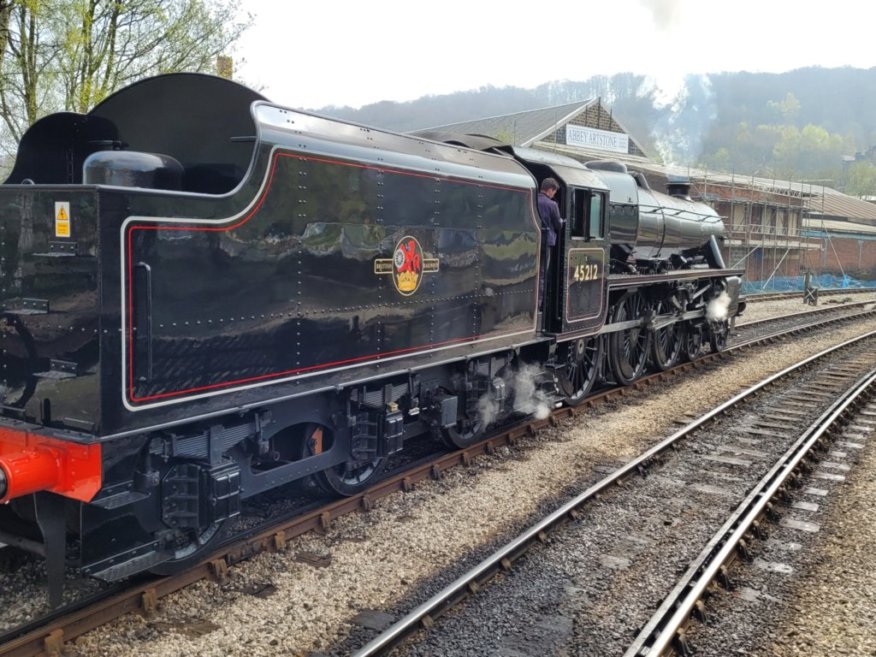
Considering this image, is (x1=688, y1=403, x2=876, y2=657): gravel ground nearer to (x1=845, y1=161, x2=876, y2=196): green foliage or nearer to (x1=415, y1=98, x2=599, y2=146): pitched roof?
(x1=415, y1=98, x2=599, y2=146): pitched roof

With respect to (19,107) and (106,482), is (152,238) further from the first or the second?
(19,107)

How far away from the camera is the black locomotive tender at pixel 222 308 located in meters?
4.08

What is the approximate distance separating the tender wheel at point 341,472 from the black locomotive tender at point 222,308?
2 centimetres

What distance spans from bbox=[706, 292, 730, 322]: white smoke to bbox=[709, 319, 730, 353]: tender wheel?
0.13 m

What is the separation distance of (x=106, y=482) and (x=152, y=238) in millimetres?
1377

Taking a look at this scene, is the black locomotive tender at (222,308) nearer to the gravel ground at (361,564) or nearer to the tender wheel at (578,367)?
the gravel ground at (361,564)

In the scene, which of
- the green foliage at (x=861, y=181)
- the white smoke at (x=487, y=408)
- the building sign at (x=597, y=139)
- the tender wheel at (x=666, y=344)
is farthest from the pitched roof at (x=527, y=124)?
the green foliage at (x=861, y=181)

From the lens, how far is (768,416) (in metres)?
10.2

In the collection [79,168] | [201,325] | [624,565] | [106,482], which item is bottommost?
[624,565]

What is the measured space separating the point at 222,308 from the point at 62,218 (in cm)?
102

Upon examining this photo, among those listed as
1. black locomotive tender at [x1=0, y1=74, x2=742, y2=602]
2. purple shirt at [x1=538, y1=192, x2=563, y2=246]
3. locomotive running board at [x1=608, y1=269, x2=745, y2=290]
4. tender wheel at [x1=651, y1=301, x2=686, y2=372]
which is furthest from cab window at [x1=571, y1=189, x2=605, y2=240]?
tender wheel at [x1=651, y1=301, x2=686, y2=372]

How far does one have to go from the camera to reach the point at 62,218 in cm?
403

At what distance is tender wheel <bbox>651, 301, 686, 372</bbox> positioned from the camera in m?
12.8

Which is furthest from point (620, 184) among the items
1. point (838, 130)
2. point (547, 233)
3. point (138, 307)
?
point (838, 130)
